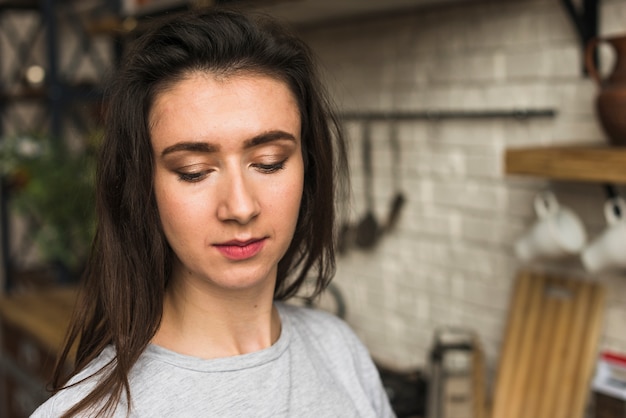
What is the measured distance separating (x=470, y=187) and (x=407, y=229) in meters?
0.30

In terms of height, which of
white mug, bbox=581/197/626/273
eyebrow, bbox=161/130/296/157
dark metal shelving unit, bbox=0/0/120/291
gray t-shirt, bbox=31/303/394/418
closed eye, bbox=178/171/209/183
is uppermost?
dark metal shelving unit, bbox=0/0/120/291

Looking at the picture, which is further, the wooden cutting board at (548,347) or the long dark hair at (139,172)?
the wooden cutting board at (548,347)

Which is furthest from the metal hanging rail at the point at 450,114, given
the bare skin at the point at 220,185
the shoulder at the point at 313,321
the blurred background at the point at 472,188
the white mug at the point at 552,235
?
the bare skin at the point at 220,185

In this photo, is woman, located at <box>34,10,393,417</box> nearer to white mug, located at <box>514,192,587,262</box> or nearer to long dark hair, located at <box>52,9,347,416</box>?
long dark hair, located at <box>52,9,347,416</box>

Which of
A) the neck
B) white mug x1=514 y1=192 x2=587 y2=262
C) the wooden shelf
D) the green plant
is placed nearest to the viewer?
the neck

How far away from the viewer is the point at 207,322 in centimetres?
98

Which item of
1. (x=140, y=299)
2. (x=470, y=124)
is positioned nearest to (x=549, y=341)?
(x=470, y=124)

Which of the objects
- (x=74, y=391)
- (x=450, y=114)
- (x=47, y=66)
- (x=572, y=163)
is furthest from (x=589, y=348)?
(x=47, y=66)

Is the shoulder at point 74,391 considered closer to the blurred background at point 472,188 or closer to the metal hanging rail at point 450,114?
the blurred background at point 472,188

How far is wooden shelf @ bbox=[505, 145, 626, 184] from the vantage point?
1412 millimetres

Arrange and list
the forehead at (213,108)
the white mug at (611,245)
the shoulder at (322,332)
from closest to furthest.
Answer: the forehead at (213,108)
the shoulder at (322,332)
the white mug at (611,245)

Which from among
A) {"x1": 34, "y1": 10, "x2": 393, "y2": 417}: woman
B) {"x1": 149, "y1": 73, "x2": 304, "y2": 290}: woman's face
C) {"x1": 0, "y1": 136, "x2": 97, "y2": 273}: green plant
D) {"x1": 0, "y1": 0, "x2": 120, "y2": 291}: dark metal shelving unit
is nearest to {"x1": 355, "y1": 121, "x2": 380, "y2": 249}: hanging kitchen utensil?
{"x1": 0, "y1": 136, "x2": 97, "y2": 273}: green plant

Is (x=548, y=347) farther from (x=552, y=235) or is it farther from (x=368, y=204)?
(x=368, y=204)

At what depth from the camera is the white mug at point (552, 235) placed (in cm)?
166
